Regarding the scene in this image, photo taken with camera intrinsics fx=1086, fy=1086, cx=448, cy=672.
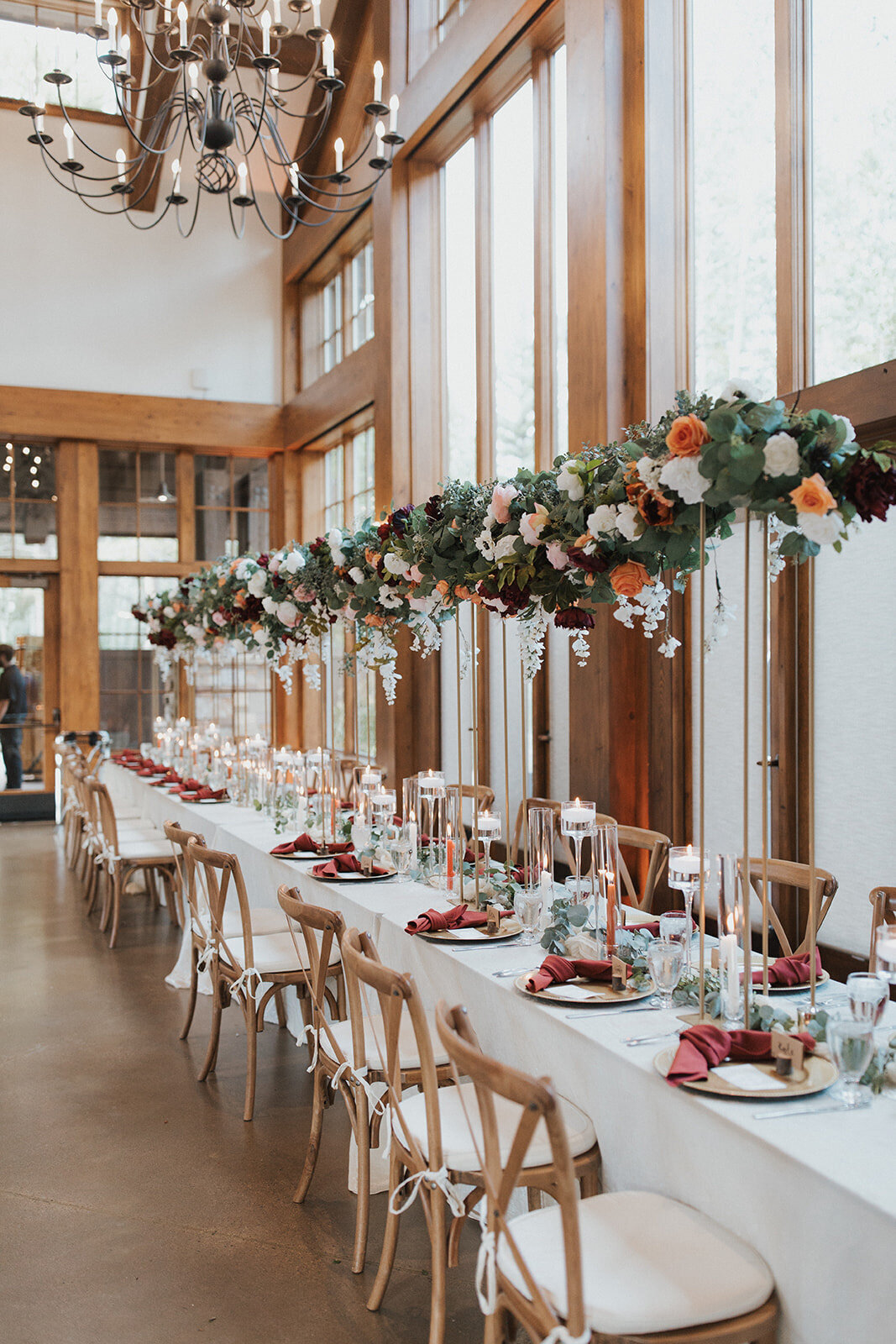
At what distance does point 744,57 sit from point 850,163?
1.11m

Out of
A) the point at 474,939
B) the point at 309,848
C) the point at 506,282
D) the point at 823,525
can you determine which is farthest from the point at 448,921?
the point at 506,282

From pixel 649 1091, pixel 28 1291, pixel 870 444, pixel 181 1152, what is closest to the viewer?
pixel 649 1091

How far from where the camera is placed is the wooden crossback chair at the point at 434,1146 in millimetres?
2352

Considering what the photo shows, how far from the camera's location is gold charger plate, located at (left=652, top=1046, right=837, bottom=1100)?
2.08 m

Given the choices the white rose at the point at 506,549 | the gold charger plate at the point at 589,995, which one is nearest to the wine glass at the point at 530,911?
the gold charger plate at the point at 589,995

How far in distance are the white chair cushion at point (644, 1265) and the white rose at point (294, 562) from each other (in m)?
4.04

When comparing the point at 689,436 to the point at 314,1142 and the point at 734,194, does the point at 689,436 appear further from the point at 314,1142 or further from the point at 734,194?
the point at 734,194

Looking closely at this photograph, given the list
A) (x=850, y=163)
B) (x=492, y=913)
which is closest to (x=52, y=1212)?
(x=492, y=913)

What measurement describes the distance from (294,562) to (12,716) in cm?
747

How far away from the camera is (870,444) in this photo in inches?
171

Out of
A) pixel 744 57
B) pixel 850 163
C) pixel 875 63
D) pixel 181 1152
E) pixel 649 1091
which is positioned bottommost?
pixel 181 1152

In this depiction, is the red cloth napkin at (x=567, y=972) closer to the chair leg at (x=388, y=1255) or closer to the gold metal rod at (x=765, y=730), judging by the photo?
the gold metal rod at (x=765, y=730)

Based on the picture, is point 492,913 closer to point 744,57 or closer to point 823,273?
point 823,273

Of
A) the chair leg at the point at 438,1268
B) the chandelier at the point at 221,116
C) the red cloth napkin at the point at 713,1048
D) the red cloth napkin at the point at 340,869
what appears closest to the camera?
the red cloth napkin at the point at 713,1048
